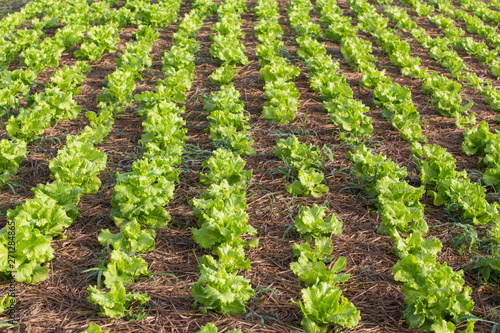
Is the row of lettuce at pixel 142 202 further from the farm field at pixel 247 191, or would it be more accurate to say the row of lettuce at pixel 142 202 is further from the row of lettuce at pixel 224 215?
the row of lettuce at pixel 224 215

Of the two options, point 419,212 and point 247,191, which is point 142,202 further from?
point 419,212

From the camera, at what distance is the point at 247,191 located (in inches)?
170

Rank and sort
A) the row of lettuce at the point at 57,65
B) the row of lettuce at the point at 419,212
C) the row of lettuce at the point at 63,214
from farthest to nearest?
the row of lettuce at the point at 57,65
the row of lettuce at the point at 63,214
the row of lettuce at the point at 419,212

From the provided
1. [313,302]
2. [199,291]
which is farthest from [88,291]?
[313,302]

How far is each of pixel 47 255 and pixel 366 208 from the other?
2.65m

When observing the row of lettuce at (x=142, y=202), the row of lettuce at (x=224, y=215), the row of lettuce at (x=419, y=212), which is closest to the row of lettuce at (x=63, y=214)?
the row of lettuce at (x=142, y=202)

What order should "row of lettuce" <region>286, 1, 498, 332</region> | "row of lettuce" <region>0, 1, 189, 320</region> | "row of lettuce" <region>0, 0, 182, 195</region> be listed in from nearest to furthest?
"row of lettuce" <region>286, 1, 498, 332</region>
"row of lettuce" <region>0, 1, 189, 320</region>
"row of lettuce" <region>0, 0, 182, 195</region>

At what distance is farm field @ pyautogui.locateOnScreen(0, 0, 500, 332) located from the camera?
120 inches

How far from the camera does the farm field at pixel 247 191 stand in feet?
10.0

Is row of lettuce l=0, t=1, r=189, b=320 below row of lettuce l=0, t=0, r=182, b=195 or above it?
above

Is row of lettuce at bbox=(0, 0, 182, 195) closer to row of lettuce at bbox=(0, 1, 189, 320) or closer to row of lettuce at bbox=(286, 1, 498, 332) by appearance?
row of lettuce at bbox=(0, 1, 189, 320)

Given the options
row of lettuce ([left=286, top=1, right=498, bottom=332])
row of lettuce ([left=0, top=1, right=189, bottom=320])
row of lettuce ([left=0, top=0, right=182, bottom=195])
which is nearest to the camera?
row of lettuce ([left=286, top=1, right=498, bottom=332])

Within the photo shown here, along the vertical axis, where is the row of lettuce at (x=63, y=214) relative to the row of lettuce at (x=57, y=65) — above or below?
Result: above

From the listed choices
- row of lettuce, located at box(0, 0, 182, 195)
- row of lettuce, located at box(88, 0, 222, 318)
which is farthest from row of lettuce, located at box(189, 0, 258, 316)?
row of lettuce, located at box(0, 0, 182, 195)
